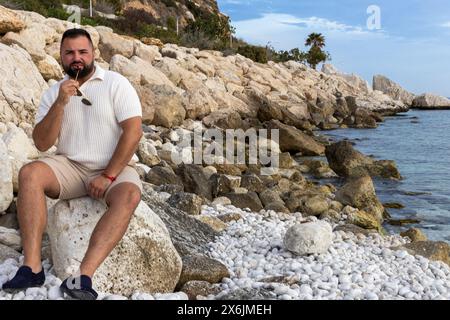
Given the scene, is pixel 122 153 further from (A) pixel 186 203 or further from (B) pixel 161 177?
(B) pixel 161 177

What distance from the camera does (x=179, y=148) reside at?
615 inches

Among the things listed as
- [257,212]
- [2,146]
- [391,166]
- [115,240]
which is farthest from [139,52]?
[115,240]

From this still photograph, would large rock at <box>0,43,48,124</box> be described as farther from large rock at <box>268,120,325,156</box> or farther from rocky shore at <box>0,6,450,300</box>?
large rock at <box>268,120,325,156</box>

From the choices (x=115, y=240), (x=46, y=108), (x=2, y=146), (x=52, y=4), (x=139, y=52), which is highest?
(x=52, y=4)

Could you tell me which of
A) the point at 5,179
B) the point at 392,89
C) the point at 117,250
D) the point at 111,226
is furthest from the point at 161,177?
the point at 392,89

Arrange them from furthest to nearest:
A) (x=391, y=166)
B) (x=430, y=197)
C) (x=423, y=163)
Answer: (x=423, y=163), (x=391, y=166), (x=430, y=197)

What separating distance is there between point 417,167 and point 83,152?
720 inches

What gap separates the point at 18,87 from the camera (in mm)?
11117

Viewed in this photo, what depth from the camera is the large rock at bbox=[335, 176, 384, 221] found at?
11883mm

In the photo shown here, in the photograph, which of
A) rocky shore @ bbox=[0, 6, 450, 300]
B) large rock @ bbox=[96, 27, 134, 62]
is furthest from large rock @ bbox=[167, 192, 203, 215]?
large rock @ bbox=[96, 27, 134, 62]

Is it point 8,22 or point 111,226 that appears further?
point 8,22
